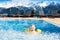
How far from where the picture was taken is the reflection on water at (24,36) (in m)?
1.77

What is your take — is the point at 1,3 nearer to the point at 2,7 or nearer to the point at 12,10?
the point at 2,7

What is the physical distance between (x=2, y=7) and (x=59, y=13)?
0.86 meters

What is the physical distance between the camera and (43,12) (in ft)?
6.08

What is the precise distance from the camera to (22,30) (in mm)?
1812

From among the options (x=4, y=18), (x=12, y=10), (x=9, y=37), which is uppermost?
(x=12, y=10)

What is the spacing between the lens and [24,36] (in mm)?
1771

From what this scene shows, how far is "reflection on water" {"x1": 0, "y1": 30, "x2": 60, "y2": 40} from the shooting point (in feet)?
5.79

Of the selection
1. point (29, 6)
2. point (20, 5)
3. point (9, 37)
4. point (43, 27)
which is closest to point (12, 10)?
point (20, 5)

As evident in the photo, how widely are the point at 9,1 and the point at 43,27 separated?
635 mm

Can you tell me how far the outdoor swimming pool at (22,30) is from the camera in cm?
177

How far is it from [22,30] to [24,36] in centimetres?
10

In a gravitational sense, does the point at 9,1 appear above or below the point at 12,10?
above

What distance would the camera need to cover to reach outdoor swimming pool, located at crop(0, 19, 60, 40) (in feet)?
5.81

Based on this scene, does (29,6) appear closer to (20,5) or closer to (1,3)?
(20,5)
